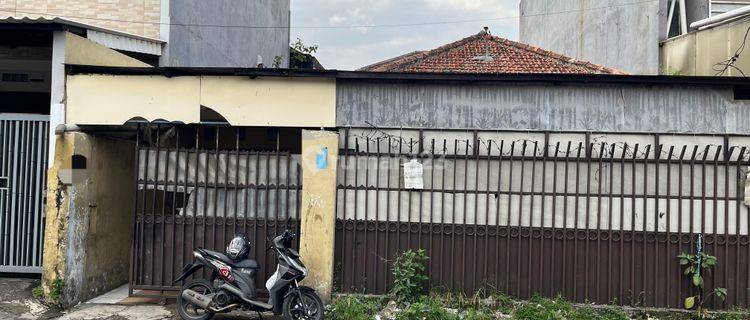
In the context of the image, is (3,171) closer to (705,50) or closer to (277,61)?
(277,61)

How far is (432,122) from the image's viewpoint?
6.00 metres

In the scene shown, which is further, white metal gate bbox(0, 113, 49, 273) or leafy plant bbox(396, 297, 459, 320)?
white metal gate bbox(0, 113, 49, 273)

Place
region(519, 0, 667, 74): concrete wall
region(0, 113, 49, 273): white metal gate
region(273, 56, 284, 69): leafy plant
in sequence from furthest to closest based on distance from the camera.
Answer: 1. region(273, 56, 284, 69): leafy plant
2. region(519, 0, 667, 74): concrete wall
3. region(0, 113, 49, 273): white metal gate

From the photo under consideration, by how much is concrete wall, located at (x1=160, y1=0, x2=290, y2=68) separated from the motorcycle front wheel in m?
5.33

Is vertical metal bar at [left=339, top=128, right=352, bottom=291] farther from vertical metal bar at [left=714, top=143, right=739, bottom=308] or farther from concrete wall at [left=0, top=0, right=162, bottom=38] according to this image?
concrete wall at [left=0, top=0, right=162, bottom=38]

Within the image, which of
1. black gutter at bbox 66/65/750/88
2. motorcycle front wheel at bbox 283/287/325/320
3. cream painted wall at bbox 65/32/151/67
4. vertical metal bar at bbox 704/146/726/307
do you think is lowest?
motorcycle front wheel at bbox 283/287/325/320

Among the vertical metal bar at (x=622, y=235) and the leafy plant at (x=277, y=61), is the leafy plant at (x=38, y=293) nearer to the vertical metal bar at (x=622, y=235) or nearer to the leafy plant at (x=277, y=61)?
the vertical metal bar at (x=622, y=235)

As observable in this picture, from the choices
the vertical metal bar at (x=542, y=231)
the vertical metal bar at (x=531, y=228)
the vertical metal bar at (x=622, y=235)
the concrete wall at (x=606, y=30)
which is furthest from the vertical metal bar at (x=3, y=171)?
the concrete wall at (x=606, y=30)

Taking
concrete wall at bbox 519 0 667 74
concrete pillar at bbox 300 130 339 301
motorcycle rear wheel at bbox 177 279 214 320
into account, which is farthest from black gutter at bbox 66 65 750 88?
concrete wall at bbox 519 0 667 74

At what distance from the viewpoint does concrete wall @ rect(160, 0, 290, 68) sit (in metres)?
9.34

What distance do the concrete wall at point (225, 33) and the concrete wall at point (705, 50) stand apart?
365 inches

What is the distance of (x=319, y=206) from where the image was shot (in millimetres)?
5844

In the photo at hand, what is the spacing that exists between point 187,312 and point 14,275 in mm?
2968

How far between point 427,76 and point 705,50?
20.7ft
